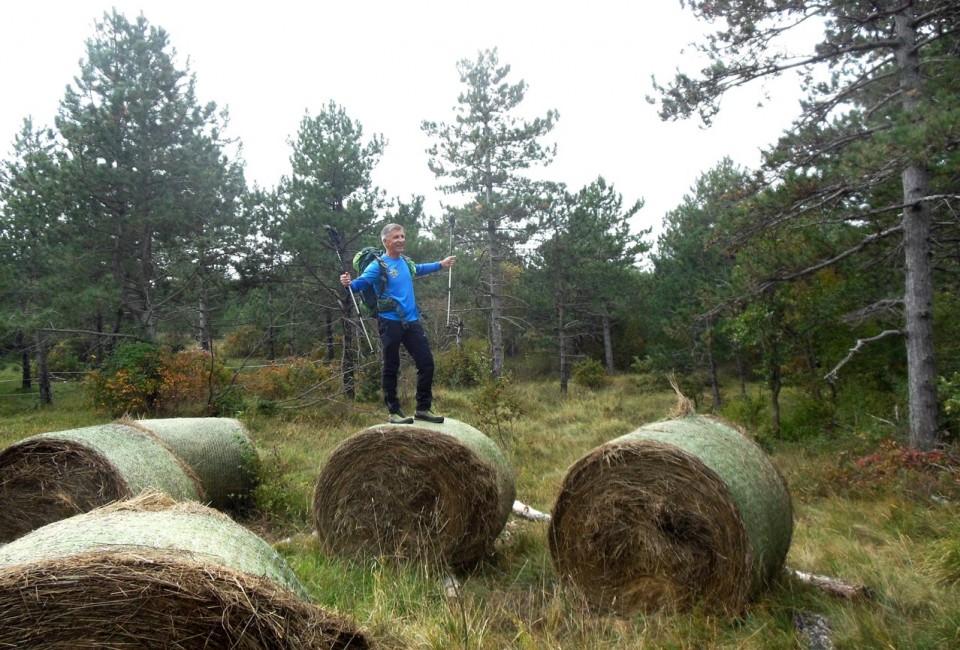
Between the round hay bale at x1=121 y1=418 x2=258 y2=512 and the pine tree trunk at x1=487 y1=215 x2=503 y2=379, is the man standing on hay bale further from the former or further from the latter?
the pine tree trunk at x1=487 y1=215 x2=503 y2=379

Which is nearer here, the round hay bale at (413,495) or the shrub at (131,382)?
the round hay bale at (413,495)

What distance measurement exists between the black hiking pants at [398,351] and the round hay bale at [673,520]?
2.01m

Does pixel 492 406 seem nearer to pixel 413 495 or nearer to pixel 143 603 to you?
pixel 413 495

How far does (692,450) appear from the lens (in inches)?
181

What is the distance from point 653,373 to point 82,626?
2230 centimetres

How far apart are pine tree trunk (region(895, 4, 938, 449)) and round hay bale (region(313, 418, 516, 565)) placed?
20.2ft

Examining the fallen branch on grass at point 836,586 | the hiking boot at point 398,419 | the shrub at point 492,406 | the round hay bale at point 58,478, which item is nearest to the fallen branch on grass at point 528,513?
the hiking boot at point 398,419

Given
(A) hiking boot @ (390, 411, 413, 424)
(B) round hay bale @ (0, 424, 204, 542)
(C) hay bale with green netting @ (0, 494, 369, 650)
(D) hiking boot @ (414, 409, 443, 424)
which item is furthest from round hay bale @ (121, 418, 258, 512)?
(C) hay bale with green netting @ (0, 494, 369, 650)

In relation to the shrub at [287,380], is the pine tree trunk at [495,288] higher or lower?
higher

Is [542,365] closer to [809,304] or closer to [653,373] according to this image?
[653,373]

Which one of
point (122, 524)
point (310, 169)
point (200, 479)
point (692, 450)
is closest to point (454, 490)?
point (692, 450)

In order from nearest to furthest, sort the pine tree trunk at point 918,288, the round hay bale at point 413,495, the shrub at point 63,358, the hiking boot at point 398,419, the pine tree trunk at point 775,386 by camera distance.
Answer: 1. the round hay bale at point 413,495
2. the hiking boot at point 398,419
3. the pine tree trunk at point 918,288
4. the pine tree trunk at point 775,386
5. the shrub at point 63,358

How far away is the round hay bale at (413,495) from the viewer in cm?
577

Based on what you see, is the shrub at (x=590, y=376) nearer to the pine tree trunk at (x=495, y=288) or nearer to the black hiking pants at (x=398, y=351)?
the pine tree trunk at (x=495, y=288)
